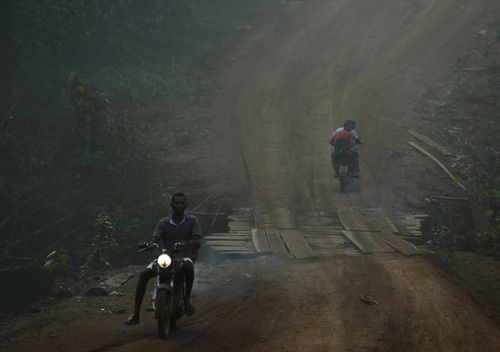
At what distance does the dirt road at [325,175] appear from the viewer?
880 cm

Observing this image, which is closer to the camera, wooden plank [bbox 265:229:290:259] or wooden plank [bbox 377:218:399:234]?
wooden plank [bbox 265:229:290:259]

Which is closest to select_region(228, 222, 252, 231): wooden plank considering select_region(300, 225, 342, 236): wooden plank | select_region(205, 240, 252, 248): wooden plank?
select_region(205, 240, 252, 248): wooden plank

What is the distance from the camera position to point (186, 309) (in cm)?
919

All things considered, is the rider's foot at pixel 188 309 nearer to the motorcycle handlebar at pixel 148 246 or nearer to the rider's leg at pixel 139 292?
the rider's leg at pixel 139 292

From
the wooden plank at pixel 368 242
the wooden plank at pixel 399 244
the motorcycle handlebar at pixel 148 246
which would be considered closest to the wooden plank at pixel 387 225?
the wooden plank at pixel 399 244

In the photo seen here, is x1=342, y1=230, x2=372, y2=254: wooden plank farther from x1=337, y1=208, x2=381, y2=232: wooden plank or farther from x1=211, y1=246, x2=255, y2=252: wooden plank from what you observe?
x1=211, y1=246, x2=255, y2=252: wooden plank

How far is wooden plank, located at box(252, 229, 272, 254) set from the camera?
14.4 meters

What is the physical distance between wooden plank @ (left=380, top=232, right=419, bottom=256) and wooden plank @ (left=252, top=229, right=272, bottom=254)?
278cm

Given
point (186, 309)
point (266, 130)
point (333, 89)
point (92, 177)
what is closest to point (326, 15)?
point (333, 89)

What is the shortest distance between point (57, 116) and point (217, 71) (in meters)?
8.76

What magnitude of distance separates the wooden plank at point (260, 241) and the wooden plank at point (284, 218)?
2.38ft

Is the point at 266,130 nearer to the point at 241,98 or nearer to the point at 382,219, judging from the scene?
the point at 241,98

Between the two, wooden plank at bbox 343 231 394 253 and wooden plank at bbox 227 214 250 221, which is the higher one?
wooden plank at bbox 227 214 250 221

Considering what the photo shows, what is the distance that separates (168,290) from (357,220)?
9.08 metres
